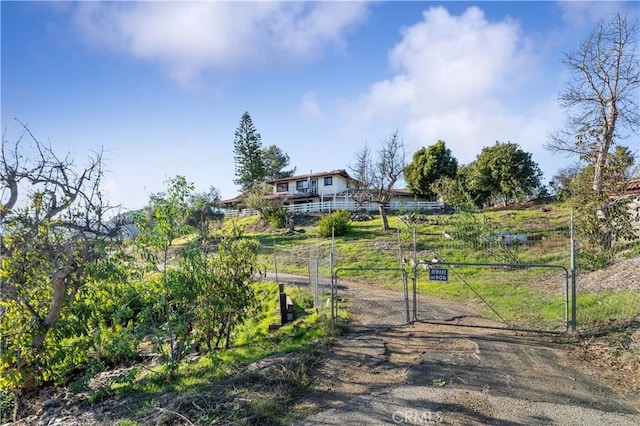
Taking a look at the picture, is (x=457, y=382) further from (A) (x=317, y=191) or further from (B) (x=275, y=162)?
(B) (x=275, y=162)

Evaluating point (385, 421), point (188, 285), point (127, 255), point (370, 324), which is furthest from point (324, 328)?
point (127, 255)

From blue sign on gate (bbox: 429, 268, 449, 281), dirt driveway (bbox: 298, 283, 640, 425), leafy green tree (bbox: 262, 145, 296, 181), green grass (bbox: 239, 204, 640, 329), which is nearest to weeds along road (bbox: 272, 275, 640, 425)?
dirt driveway (bbox: 298, 283, 640, 425)

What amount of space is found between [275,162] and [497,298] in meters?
65.0

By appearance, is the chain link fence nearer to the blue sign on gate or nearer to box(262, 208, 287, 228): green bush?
the blue sign on gate

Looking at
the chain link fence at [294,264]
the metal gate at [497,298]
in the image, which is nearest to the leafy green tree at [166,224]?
the metal gate at [497,298]

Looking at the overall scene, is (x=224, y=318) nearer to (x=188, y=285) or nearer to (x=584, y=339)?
(x=188, y=285)

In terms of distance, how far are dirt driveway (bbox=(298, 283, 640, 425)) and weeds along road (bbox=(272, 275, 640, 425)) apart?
0.01 m

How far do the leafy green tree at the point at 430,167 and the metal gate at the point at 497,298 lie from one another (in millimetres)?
31269

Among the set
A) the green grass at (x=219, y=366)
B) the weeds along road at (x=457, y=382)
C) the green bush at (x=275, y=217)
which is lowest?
the green grass at (x=219, y=366)

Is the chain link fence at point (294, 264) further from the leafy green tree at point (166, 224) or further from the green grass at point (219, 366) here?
the leafy green tree at point (166, 224)

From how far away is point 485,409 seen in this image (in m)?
4.86

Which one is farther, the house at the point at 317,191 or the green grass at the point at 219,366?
the house at the point at 317,191

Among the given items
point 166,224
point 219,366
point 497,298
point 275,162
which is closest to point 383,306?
point 497,298

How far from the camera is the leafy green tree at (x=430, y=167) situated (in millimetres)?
44969
